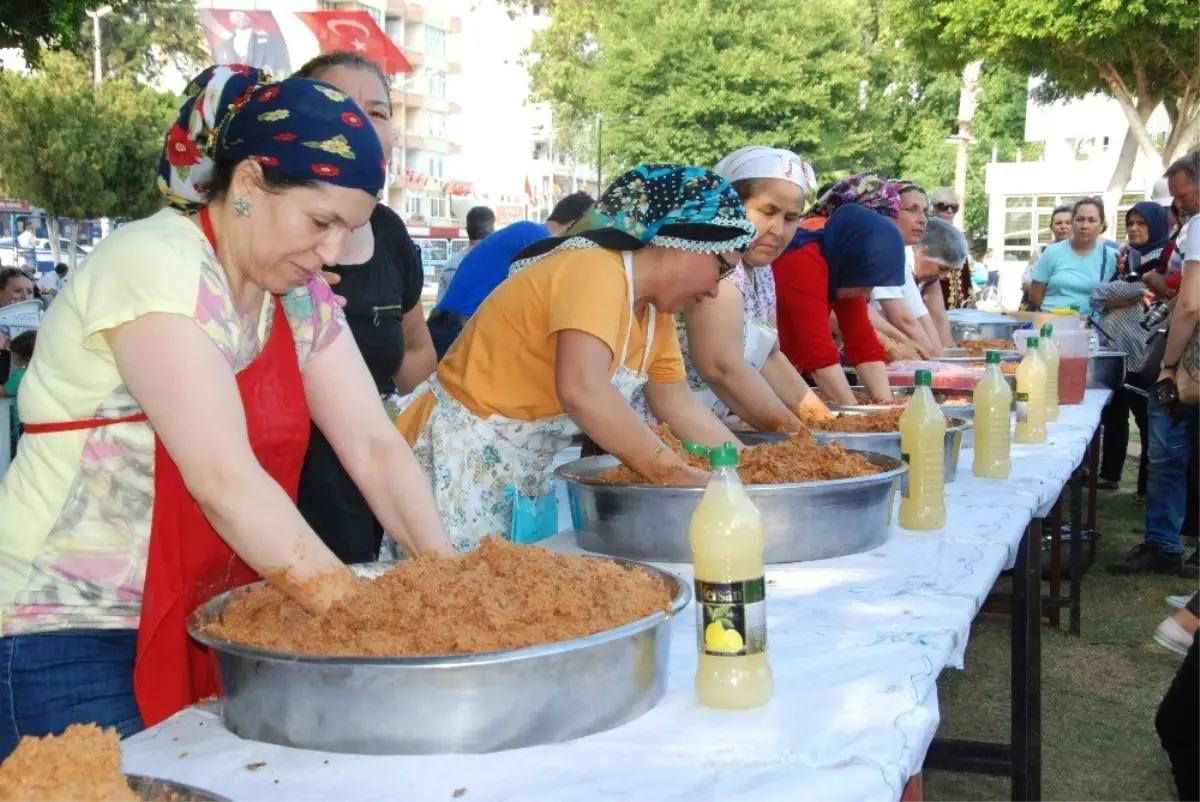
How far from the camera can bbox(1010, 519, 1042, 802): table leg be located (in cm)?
296

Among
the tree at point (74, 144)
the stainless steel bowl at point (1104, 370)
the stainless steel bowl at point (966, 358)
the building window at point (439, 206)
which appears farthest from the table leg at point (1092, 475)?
the building window at point (439, 206)

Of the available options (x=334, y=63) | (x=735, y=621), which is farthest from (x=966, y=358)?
(x=735, y=621)

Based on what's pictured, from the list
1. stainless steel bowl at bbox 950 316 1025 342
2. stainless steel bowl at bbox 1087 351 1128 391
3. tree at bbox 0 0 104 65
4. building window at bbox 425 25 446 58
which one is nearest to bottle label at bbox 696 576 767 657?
stainless steel bowl at bbox 1087 351 1128 391

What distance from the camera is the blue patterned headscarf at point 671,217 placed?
2.51 m

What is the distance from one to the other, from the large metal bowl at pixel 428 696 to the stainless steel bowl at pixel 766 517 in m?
0.81

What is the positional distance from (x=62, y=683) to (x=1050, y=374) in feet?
12.2

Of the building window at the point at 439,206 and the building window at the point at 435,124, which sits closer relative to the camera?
the building window at the point at 435,124

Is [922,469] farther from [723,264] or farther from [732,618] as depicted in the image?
[732,618]

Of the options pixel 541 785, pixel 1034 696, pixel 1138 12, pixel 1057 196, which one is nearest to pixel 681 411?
pixel 1034 696

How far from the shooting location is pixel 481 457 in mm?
2697

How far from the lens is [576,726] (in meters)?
1.34

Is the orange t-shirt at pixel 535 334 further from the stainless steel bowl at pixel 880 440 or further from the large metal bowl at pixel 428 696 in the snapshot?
the large metal bowl at pixel 428 696

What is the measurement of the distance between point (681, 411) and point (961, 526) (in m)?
0.69

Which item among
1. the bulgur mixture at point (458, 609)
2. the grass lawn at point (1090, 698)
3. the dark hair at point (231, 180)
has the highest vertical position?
the dark hair at point (231, 180)
